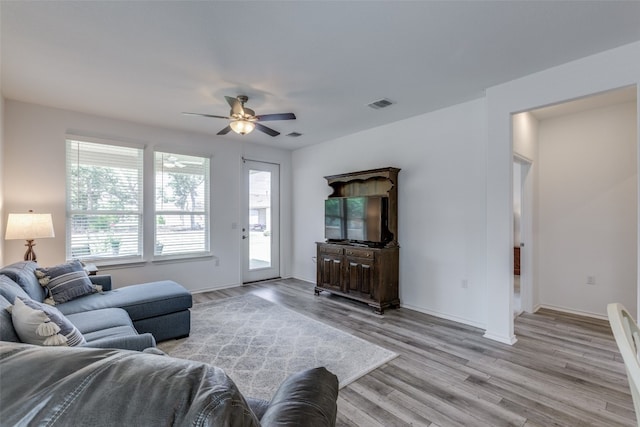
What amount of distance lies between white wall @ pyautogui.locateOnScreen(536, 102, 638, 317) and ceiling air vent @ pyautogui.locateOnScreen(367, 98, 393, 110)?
245cm

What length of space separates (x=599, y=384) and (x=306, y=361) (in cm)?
237

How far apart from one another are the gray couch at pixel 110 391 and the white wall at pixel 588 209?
193 inches

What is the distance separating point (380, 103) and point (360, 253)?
6.71ft

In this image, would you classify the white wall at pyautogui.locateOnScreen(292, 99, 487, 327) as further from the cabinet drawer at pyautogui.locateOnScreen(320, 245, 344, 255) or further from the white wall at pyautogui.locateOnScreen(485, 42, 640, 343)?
the cabinet drawer at pyautogui.locateOnScreen(320, 245, 344, 255)

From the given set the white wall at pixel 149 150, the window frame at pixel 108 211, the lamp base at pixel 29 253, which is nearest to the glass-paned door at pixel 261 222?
the white wall at pixel 149 150

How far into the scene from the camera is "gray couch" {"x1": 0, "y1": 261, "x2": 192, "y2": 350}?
2.08 m

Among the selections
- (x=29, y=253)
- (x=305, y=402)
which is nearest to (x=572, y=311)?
(x=305, y=402)

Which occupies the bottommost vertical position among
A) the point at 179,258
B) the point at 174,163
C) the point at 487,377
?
the point at 487,377

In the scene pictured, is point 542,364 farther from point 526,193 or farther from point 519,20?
point 519,20

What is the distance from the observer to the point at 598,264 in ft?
12.5

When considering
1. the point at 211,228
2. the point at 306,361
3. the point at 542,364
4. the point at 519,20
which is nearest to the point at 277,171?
the point at 211,228

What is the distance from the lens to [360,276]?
423 cm

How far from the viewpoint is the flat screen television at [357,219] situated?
4.19 meters

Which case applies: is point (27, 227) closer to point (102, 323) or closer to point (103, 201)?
point (103, 201)
